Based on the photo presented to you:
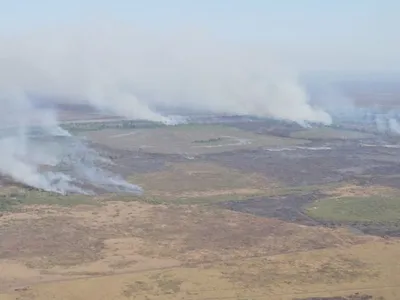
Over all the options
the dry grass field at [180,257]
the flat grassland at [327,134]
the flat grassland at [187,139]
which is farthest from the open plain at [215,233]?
the flat grassland at [327,134]

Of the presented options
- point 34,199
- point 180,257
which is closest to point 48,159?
point 34,199

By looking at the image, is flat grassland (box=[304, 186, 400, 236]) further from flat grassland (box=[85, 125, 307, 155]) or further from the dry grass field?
flat grassland (box=[85, 125, 307, 155])

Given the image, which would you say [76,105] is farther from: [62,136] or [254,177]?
[254,177]

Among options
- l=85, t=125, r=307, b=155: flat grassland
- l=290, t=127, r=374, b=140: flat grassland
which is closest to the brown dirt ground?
l=85, t=125, r=307, b=155: flat grassland

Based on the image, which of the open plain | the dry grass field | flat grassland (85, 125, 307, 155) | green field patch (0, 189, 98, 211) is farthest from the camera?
flat grassland (85, 125, 307, 155)

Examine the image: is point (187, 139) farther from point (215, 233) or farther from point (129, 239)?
point (129, 239)

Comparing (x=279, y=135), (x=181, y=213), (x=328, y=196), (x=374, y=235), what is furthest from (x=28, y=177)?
(x=279, y=135)

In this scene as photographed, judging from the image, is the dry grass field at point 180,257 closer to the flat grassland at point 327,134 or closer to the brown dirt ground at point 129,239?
the brown dirt ground at point 129,239
